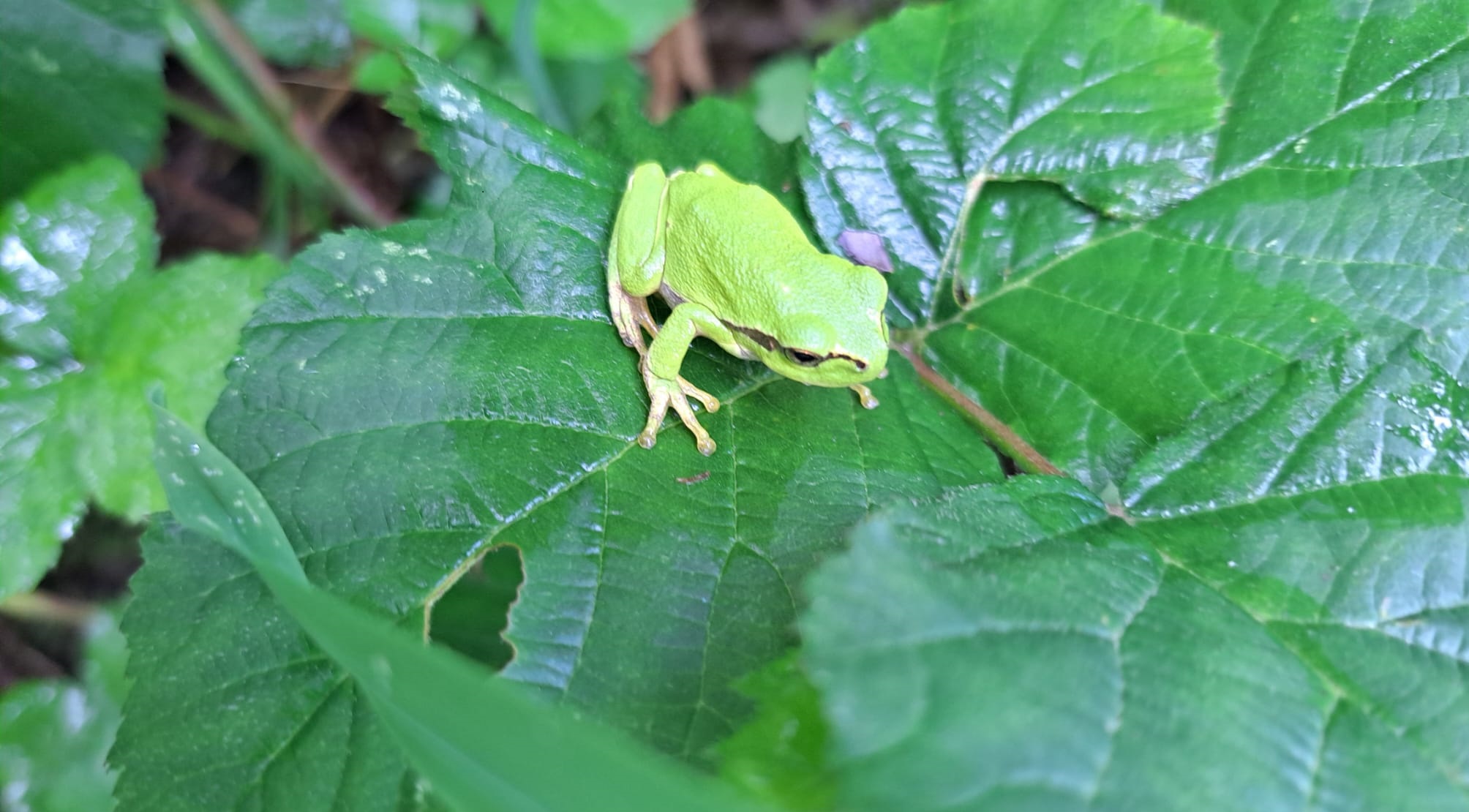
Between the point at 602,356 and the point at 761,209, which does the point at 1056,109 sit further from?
the point at 602,356

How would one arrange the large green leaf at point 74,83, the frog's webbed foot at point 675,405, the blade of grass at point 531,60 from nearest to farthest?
the frog's webbed foot at point 675,405 → the large green leaf at point 74,83 → the blade of grass at point 531,60

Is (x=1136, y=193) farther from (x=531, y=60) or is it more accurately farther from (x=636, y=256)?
(x=531, y=60)

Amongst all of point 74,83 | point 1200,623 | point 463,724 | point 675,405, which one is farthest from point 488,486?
point 74,83

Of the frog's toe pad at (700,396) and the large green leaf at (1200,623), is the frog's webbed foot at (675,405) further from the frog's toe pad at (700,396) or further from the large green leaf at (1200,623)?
the large green leaf at (1200,623)

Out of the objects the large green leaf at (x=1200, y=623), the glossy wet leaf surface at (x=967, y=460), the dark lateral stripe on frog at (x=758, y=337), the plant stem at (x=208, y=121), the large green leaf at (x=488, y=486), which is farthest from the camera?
the plant stem at (x=208, y=121)

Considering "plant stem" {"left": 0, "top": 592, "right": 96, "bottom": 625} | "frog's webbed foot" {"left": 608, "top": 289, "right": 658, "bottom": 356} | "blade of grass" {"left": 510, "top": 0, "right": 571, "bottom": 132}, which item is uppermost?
"blade of grass" {"left": 510, "top": 0, "right": 571, "bottom": 132}

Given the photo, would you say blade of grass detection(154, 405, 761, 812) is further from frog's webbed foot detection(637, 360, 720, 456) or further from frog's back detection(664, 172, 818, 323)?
frog's back detection(664, 172, 818, 323)

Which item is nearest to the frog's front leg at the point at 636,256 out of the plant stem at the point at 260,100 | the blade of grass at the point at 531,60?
the blade of grass at the point at 531,60

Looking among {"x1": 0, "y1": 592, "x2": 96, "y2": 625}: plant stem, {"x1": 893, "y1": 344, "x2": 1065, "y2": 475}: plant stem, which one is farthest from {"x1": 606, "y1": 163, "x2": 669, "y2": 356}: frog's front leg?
{"x1": 0, "y1": 592, "x2": 96, "y2": 625}: plant stem
